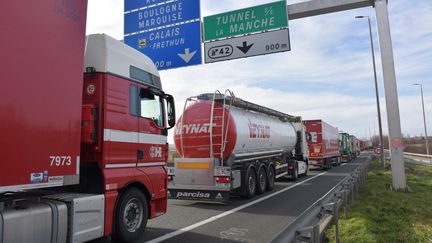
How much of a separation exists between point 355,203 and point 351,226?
322cm

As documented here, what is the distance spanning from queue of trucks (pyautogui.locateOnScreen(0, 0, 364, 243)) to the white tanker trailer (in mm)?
3744

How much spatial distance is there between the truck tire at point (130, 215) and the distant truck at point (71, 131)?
0.02 metres

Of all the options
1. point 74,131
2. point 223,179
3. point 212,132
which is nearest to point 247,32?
point 212,132

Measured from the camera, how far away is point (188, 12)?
11.6 metres

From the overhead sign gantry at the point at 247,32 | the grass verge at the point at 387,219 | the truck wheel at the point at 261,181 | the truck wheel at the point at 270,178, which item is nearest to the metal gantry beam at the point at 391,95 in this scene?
the grass verge at the point at 387,219

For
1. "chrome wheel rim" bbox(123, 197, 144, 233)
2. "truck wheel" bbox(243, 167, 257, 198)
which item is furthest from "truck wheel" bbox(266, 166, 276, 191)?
"chrome wheel rim" bbox(123, 197, 144, 233)

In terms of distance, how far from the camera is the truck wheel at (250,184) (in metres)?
12.4

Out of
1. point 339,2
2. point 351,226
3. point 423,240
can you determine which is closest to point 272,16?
point 339,2

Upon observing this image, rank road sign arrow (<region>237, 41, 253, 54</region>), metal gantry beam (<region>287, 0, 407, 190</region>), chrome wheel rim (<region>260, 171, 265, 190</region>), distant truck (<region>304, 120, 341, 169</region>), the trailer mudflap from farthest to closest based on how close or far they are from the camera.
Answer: distant truck (<region>304, 120, 341, 169</region>) < chrome wheel rim (<region>260, 171, 265, 190</region>) < metal gantry beam (<region>287, 0, 407, 190</region>) < road sign arrow (<region>237, 41, 253, 54</region>) < the trailer mudflap

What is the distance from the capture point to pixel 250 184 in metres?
12.9

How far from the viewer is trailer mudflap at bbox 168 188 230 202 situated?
11.1m

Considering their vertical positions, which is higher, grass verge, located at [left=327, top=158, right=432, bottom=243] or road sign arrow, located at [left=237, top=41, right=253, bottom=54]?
road sign arrow, located at [left=237, top=41, right=253, bottom=54]

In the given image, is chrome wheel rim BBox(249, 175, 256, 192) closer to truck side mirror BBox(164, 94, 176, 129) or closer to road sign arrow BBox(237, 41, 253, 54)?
road sign arrow BBox(237, 41, 253, 54)

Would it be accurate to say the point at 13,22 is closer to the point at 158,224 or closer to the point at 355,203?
the point at 158,224
